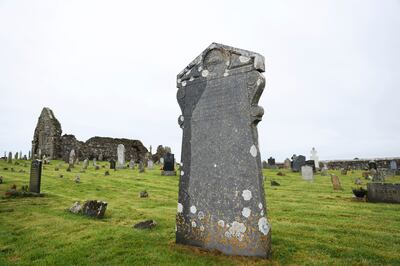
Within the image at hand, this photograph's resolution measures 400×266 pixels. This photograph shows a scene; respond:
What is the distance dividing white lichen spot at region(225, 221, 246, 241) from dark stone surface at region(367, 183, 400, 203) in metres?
7.95

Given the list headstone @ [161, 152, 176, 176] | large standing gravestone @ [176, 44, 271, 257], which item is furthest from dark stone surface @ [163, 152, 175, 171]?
large standing gravestone @ [176, 44, 271, 257]

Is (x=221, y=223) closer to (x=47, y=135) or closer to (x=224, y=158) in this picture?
(x=224, y=158)

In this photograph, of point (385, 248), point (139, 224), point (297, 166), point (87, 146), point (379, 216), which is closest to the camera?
point (385, 248)

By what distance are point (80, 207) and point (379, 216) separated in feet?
26.0

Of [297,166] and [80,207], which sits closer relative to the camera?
[80,207]

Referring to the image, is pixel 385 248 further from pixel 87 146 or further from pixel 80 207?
pixel 87 146

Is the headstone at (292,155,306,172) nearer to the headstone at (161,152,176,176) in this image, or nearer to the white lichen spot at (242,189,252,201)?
the headstone at (161,152,176,176)

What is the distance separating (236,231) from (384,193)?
8176 mm

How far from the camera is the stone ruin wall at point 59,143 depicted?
115 feet

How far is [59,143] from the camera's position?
3575 centimetres

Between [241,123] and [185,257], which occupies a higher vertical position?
[241,123]

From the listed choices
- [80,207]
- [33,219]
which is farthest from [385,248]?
[33,219]

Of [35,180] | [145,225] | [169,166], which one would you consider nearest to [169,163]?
[169,166]

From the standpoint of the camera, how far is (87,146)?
130ft
